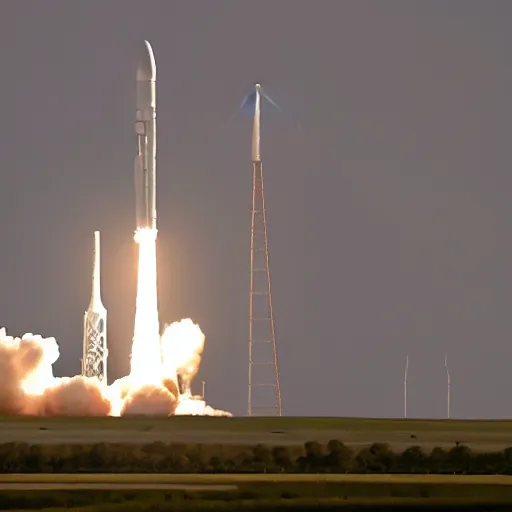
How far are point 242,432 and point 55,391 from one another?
29.9 feet

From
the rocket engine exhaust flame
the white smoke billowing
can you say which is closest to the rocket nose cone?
the rocket engine exhaust flame

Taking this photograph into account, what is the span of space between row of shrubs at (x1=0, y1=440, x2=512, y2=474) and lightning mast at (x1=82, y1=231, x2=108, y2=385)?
22426 mm

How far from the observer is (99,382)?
133 metres

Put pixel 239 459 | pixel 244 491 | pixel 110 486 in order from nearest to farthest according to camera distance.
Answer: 1. pixel 244 491
2. pixel 110 486
3. pixel 239 459

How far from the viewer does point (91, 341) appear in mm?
140250

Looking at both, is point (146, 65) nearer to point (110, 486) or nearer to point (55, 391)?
point (55, 391)

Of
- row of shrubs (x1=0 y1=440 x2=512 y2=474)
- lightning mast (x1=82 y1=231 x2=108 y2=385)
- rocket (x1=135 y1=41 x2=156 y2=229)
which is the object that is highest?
rocket (x1=135 y1=41 x2=156 y2=229)

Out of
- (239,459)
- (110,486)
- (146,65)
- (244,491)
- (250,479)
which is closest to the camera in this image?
(244,491)

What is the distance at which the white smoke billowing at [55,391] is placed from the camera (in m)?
130

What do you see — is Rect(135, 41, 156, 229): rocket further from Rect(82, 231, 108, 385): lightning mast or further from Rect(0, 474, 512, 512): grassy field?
Rect(0, 474, 512, 512): grassy field

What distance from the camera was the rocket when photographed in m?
129

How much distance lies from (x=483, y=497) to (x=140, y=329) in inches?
1389

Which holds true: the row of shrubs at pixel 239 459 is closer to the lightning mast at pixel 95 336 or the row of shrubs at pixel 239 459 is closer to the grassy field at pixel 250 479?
the grassy field at pixel 250 479

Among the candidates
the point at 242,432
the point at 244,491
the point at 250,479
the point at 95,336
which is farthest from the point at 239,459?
the point at 95,336
